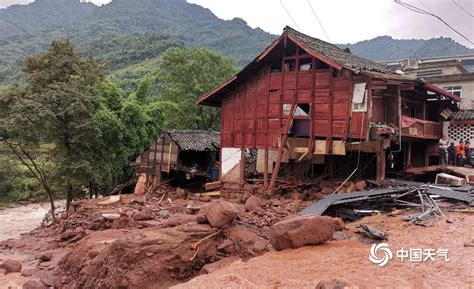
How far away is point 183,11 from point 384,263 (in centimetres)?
14061

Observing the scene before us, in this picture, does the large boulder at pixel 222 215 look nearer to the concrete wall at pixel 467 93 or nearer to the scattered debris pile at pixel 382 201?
the scattered debris pile at pixel 382 201

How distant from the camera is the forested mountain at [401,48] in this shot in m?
75.9

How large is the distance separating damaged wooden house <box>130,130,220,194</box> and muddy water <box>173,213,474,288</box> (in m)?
14.4

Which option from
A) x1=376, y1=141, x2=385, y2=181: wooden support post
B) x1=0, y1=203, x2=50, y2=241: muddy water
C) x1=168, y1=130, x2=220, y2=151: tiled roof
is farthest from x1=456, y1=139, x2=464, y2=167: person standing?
x1=0, y1=203, x2=50, y2=241: muddy water

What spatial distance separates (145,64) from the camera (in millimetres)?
70812

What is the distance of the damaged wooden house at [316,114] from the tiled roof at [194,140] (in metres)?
3.45

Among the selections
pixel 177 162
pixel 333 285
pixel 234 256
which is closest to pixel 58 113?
pixel 177 162

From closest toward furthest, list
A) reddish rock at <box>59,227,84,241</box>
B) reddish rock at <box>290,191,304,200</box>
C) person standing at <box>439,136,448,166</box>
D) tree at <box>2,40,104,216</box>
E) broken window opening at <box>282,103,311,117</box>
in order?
reddish rock at <box>59,227,84,241</box>
reddish rock at <box>290,191,304,200</box>
broken window opening at <box>282,103,311,117</box>
person standing at <box>439,136,448,166</box>
tree at <box>2,40,104,216</box>

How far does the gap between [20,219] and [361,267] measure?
3255 cm

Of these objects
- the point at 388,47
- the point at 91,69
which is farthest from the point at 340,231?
the point at 388,47

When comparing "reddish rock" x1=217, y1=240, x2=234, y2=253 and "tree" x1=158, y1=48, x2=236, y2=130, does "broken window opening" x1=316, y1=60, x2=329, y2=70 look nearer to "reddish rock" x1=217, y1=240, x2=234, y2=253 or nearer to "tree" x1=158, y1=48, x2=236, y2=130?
"reddish rock" x1=217, y1=240, x2=234, y2=253

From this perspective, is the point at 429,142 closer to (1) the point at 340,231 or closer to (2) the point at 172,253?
(1) the point at 340,231

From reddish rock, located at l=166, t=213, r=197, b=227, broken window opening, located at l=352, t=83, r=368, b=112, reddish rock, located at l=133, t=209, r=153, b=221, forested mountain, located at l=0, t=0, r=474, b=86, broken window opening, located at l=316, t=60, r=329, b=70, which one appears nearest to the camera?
reddish rock, located at l=166, t=213, r=197, b=227

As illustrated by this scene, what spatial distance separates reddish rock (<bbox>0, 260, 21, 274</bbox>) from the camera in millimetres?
11973
